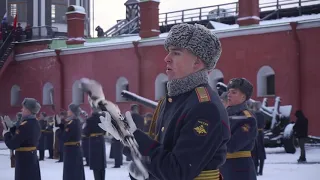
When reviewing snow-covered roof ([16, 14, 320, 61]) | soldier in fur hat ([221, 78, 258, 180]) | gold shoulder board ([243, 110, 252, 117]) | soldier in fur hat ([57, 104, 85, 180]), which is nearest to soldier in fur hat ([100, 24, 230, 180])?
soldier in fur hat ([221, 78, 258, 180])

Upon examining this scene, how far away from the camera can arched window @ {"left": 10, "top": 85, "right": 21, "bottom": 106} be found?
2764cm

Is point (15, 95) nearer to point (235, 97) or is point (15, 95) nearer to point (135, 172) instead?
point (235, 97)

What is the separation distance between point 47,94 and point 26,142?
18.8m

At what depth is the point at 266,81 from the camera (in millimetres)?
19547

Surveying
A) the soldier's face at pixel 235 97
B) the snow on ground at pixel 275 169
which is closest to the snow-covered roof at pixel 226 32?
the snow on ground at pixel 275 169

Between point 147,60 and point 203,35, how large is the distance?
19091 millimetres

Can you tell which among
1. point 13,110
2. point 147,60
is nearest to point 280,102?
point 147,60

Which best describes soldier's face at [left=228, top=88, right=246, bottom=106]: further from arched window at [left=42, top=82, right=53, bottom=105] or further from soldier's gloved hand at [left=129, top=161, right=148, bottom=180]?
arched window at [left=42, top=82, right=53, bottom=105]

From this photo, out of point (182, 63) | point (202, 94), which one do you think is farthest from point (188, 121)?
point (182, 63)

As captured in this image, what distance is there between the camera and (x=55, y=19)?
124ft

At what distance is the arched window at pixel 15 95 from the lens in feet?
90.7

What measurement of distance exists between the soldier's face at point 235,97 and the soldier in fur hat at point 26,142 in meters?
3.25

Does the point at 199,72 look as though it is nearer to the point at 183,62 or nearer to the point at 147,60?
the point at 183,62

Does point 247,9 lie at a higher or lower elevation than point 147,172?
higher
